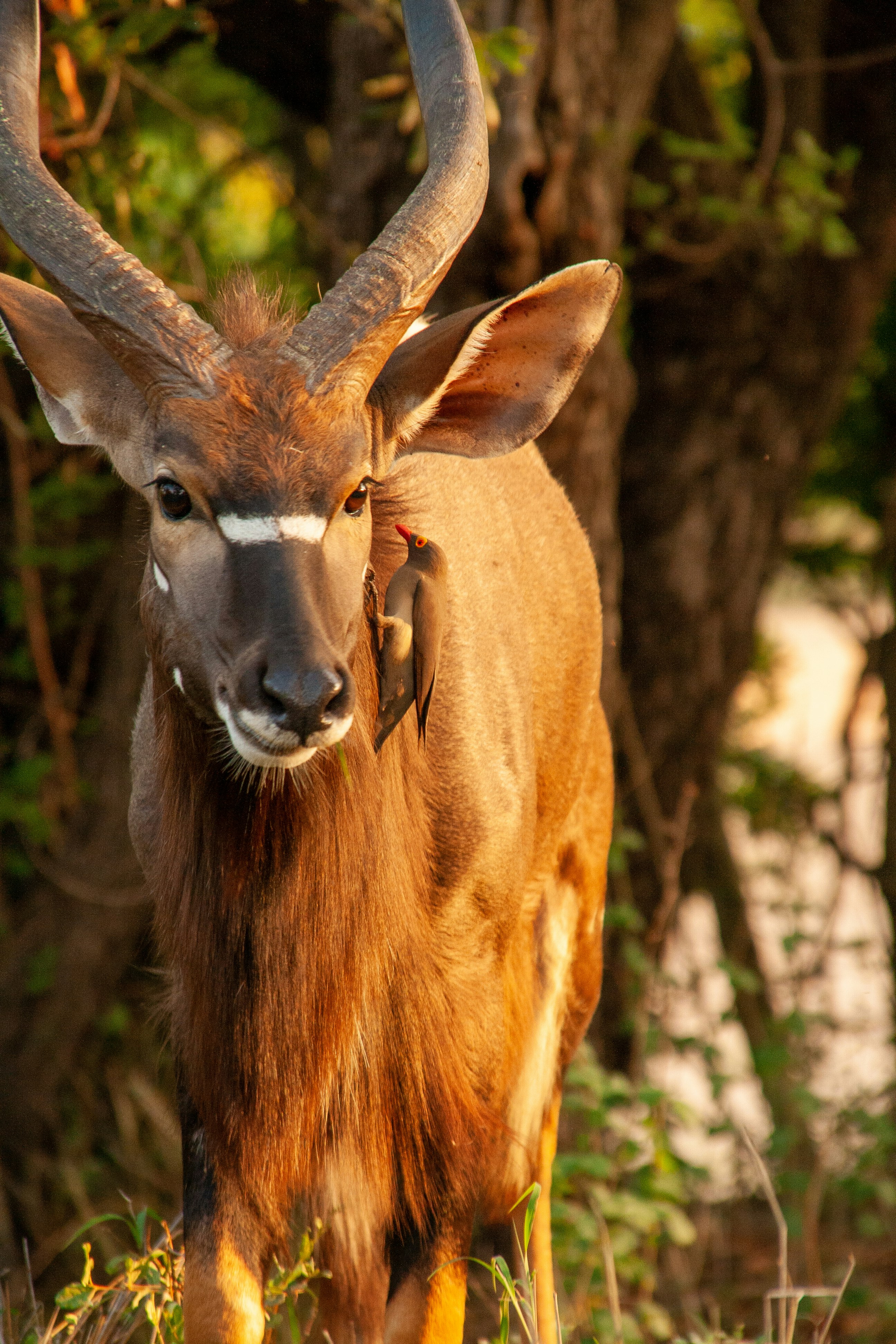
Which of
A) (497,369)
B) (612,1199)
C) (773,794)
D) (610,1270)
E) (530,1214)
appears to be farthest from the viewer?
(773,794)

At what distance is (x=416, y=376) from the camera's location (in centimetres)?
360

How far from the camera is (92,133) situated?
5.62 meters

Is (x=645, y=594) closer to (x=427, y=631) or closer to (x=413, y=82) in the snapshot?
(x=413, y=82)

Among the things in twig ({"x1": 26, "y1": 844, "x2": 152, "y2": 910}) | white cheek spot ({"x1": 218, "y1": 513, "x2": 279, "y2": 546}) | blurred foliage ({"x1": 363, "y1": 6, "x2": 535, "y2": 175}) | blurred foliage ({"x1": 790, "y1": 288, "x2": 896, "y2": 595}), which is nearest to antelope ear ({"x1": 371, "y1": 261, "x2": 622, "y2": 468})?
white cheek spot ({"x1": 218, "y1": 513, "x2": 279, "y2": 546})

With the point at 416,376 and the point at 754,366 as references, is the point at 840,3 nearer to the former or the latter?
the point at 754,366

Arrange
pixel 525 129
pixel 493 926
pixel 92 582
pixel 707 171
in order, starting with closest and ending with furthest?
pixel 493 926, pixel 525 129, pixel 707 171, pixel 92 582

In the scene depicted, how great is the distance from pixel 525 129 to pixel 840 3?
3.49 metres

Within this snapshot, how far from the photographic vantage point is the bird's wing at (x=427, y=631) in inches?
142

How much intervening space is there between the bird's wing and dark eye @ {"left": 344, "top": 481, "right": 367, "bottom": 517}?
282mm

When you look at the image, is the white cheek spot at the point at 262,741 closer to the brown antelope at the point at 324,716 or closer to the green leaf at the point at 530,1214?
the brown antelope at the point at 324,716

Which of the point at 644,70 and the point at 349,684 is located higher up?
the point at 644,70

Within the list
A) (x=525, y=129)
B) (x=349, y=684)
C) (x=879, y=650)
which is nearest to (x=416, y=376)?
(x=349, y=684)

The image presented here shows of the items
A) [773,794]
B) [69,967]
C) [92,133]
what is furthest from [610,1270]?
[773,794]

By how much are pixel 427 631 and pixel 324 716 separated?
0.71 metres
